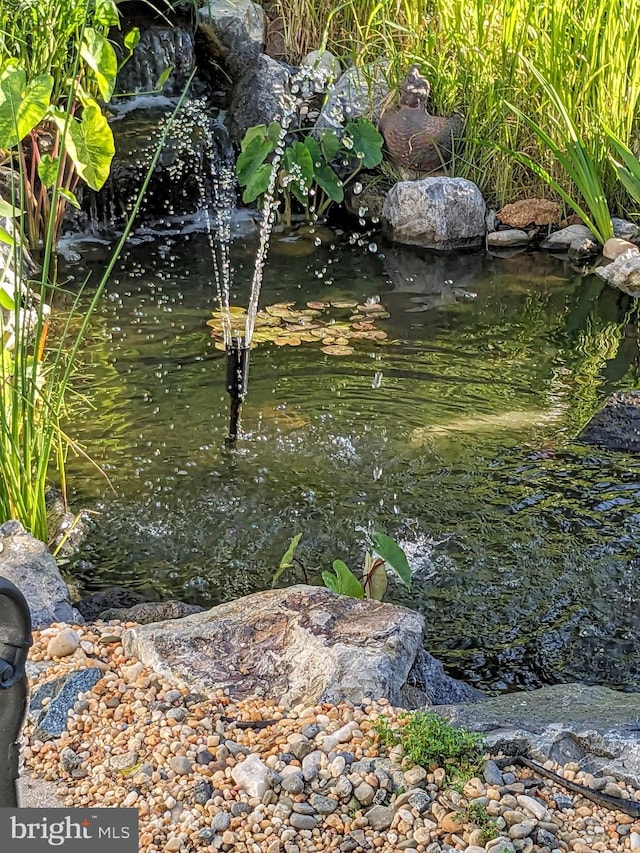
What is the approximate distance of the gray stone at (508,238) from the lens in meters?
6.98

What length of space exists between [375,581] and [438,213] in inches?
174

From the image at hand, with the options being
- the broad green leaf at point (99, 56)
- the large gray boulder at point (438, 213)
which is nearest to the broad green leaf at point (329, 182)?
the large gray boulder at point (438, 213)

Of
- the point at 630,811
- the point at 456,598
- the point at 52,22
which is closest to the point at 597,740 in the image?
the point at 630,811

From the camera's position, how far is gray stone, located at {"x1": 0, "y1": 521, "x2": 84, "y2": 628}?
2672 millimetres

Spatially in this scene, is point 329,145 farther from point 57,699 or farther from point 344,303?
point 57,699

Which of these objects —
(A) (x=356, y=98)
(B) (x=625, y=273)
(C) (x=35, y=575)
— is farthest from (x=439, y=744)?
(A) (x=356, y=98)

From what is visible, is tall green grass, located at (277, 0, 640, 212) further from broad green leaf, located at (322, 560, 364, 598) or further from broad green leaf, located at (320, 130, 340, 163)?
broad green leaf, located at (322, 560, 364, 598)

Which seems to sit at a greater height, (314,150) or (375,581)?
(314,150)

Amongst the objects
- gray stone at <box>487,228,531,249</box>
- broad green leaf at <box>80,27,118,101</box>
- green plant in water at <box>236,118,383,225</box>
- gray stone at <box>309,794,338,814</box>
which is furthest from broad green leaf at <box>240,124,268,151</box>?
gray stone at <box>309,794,338,814</box>

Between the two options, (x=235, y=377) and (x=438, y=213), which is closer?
(x=235, y=377)

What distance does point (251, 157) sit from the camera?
21.9 ft

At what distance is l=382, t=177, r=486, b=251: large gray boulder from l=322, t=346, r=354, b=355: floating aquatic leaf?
80.8 inches

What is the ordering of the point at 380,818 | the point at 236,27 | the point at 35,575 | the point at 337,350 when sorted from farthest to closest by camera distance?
the point at 236,27 → the point at 337,350 → the point at 35,575 → the point at 380,818

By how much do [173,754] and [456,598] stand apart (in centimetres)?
143
